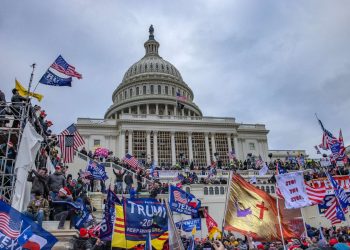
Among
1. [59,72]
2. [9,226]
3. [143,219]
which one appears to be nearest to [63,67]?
[59,72]

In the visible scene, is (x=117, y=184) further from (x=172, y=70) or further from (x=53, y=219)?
(x=172, y=70)

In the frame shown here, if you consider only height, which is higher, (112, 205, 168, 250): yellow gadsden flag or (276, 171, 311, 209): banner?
(276, 171, 311, 209): banner

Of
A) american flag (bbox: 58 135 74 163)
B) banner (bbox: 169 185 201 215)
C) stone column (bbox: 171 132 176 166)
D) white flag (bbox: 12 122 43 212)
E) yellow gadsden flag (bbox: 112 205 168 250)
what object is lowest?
yellow gadsden flag (bbox: 112 205 168 250)

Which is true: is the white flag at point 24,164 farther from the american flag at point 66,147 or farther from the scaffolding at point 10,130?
the american flag at point 66,147

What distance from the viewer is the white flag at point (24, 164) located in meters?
10.4

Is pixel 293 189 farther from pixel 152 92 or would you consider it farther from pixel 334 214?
pixel 152 92

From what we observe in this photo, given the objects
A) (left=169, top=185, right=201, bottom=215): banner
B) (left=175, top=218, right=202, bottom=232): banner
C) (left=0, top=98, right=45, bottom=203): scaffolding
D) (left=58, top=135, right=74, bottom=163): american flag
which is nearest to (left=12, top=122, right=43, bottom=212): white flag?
(left=0, top=98, right=45, bottom=203): scaffolding

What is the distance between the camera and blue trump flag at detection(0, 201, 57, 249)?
238 inches

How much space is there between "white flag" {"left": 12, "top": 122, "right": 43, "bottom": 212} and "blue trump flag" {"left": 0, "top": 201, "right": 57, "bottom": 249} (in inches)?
170

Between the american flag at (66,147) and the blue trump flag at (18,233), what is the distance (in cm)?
1415

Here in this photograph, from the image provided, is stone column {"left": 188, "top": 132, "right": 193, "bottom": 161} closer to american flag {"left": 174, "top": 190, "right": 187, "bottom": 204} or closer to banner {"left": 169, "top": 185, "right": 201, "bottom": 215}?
banner {"left": 169, "top": 185, "right": 201, "bottom": 215}

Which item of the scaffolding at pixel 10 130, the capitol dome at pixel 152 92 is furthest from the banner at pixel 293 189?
the capitol dome at pixel 152 92

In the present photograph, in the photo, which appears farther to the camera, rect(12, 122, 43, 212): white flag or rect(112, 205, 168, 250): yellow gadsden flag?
rect(12, 122, 43, 212): white flag

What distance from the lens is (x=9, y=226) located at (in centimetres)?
608
